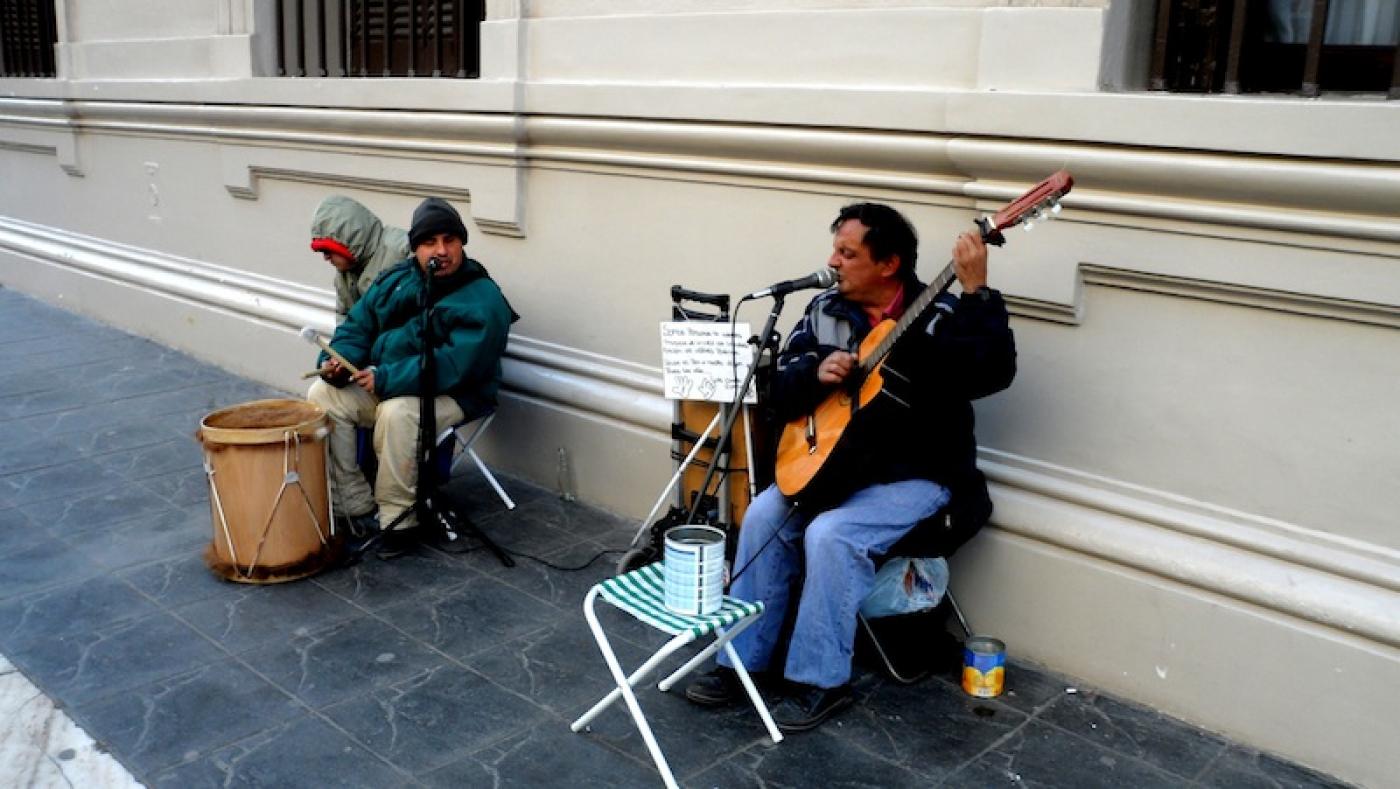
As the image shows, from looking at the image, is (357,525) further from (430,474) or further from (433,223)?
(433,223)

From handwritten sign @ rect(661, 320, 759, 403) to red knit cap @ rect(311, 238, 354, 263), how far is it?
1642mm

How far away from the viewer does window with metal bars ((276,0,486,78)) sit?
6.23 meters

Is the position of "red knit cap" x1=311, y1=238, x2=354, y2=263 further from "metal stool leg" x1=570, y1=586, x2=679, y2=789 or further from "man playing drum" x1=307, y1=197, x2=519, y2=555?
"metal stool leg" x1=570, y1=586, x2=679, y2=789

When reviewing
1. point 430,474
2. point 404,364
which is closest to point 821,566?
point 430,474

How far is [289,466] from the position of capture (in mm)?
4559

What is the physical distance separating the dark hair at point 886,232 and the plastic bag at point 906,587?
904 millimetres

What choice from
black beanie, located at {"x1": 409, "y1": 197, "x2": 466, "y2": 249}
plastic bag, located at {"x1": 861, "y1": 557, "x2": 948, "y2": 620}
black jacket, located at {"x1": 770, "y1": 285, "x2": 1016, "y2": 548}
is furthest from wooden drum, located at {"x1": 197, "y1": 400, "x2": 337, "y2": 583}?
plastic bag, located at {"x1": 861, "y1": 557, "x2": 948, "y2": 620}

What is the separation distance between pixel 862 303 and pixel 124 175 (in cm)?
669

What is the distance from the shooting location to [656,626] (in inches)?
127

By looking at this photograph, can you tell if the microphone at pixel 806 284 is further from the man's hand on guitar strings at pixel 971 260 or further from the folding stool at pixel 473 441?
the folding stool at pixel 473 441

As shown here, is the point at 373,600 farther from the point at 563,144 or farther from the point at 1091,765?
the point at 1091,765

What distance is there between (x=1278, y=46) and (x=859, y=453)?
1.70 metres

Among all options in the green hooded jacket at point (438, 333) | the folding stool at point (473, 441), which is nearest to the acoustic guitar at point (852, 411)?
the green hooded jacket at point (438, 333)

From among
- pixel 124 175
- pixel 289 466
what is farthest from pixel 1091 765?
pixel 124 175
